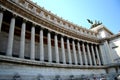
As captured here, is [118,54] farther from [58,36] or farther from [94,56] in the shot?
[58,36]

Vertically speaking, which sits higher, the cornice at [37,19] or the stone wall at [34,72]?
the cornice at [37,19]

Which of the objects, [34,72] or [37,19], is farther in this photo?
[37,19]

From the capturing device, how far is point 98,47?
4069cm

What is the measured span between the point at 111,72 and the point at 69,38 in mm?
15294

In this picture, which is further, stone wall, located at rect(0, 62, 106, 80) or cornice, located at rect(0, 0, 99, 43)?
cornice, located at rect(0, 0, 99, 43)

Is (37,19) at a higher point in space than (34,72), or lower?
higher

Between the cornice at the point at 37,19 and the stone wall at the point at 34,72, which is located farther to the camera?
the cornice at the point at 37,19

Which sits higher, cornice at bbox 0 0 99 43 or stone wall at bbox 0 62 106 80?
cornice at bbox 0 0 99 43

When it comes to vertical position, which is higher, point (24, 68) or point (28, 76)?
point (24, 68)

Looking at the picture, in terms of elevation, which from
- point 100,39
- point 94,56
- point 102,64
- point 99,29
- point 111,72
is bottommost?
point 111,72

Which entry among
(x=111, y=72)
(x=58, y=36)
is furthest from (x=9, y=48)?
(x=111, y=72)

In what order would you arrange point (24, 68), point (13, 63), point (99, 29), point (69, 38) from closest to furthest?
1. point (13, 63)
2. point (24, 68)
3. point (69, 38)
4. point (99, 29)

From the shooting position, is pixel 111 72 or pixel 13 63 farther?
pixel 111 72

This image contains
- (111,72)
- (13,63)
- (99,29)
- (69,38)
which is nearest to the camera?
(13,63)
